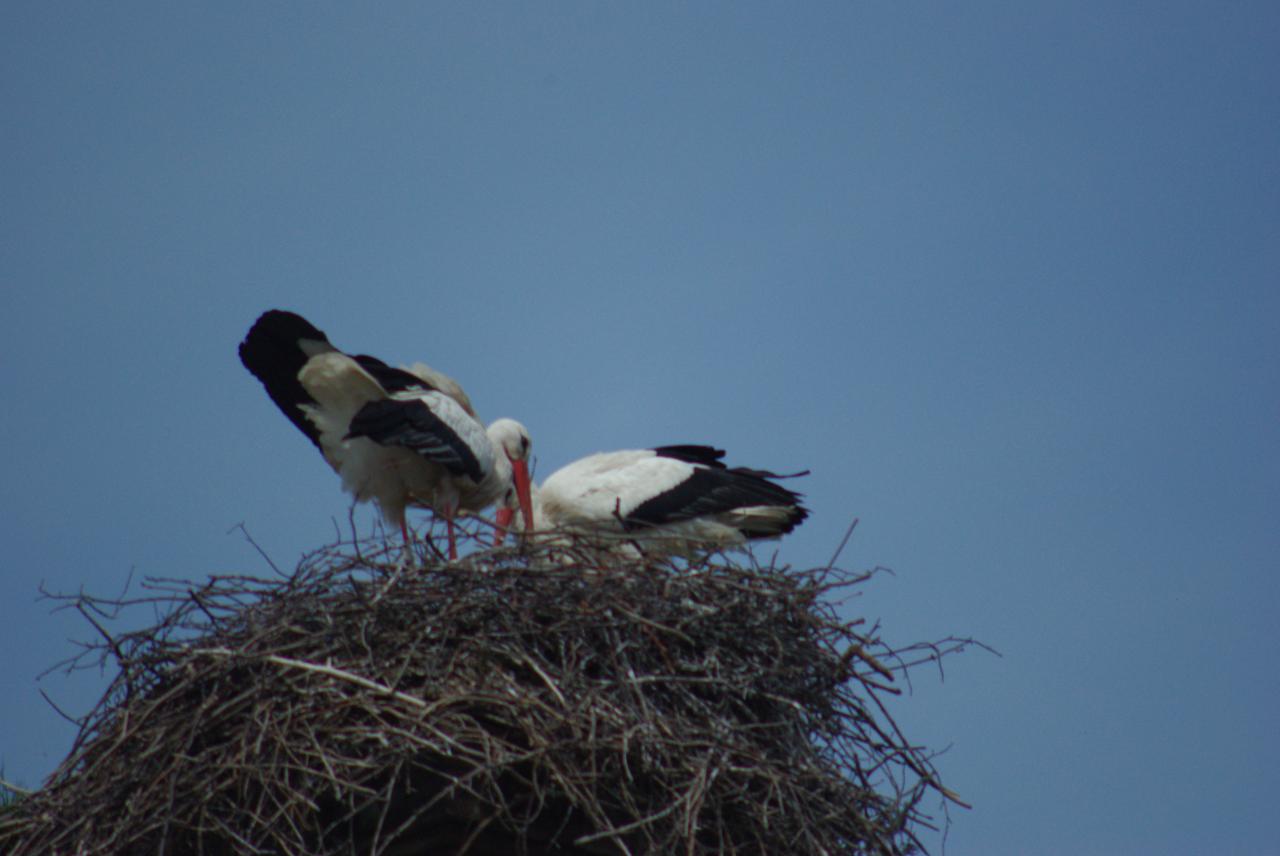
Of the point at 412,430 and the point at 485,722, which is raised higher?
the point at 412,430

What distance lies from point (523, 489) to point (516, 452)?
24 cm

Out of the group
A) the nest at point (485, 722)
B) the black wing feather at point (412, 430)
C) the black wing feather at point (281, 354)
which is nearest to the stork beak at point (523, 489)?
the black wing feather at point (412, 430)

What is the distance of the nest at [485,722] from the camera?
4262mm

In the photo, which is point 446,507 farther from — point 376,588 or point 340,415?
point 376,588

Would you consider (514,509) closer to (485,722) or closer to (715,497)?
(715,497)

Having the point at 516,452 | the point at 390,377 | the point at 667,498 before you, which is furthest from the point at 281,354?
the point at 667,498

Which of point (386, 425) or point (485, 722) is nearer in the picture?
point (485, 722)

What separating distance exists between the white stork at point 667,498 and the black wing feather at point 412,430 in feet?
1.52

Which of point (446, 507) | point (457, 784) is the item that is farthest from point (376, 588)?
point (446, 507)

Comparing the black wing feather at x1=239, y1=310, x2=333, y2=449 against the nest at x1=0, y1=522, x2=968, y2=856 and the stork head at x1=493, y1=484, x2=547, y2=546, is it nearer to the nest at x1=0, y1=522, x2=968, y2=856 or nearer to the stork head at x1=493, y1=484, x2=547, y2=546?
the stork head at x1=493, y1=484, x2=547, y2=546

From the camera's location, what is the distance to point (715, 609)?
4906mm

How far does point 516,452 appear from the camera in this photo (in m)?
7.64

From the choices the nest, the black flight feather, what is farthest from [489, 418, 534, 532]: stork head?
the nest

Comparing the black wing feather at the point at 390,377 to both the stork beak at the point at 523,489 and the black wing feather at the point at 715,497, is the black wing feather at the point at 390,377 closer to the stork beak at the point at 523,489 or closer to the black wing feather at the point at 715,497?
the stork beak at the point at 523,489
